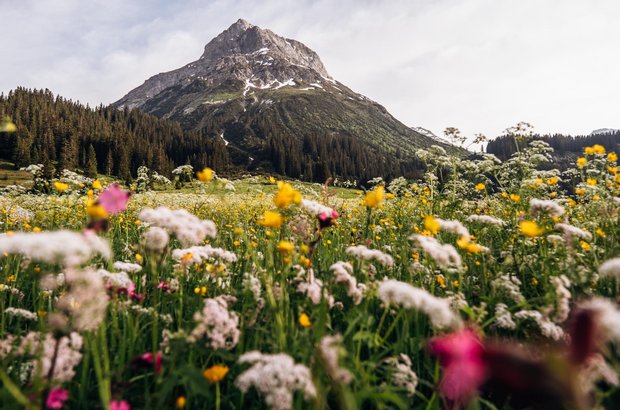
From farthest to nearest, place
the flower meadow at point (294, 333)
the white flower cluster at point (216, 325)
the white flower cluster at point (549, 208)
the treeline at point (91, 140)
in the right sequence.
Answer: the treeline at point (91, 140) → the white flower cluster at point (549, 208) → the white flower cluster at point (216, 325) → the flower meadow at point (294, 333)

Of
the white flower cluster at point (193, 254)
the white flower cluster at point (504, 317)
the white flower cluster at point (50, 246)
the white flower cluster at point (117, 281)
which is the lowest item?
the white flower cluster at point (504, 317)

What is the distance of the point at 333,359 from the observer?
156cm

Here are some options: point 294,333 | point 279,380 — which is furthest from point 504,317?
point 279,380

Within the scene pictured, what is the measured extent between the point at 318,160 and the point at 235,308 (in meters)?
135

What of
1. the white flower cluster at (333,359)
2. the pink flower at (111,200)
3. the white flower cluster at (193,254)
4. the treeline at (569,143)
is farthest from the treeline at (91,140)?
the treeline at (569,143)

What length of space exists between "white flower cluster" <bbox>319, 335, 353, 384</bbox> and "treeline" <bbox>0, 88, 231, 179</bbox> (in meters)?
82.4

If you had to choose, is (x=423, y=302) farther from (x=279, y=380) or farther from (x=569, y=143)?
(x=569, y=143)

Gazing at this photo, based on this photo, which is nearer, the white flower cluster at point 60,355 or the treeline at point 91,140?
the white flower cluster at point 60,355

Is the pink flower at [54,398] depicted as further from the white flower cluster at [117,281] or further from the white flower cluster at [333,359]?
the white flower cluster at [333,359]

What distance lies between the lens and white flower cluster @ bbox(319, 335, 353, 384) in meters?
1.44

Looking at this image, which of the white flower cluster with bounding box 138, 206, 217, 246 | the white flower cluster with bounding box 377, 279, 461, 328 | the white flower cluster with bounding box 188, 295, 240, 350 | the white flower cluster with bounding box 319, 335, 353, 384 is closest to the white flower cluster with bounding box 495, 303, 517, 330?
the white flower cluster with bounding box 377, 279, 461, 328

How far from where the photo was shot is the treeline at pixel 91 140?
276 feet

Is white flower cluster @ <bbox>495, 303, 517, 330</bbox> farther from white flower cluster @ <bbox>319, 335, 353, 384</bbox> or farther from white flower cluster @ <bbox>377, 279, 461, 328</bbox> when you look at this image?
white flower cluster @ <bbox>319, 335, 353, 384</bbox>

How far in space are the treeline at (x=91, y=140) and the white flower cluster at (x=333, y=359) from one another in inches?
3243
